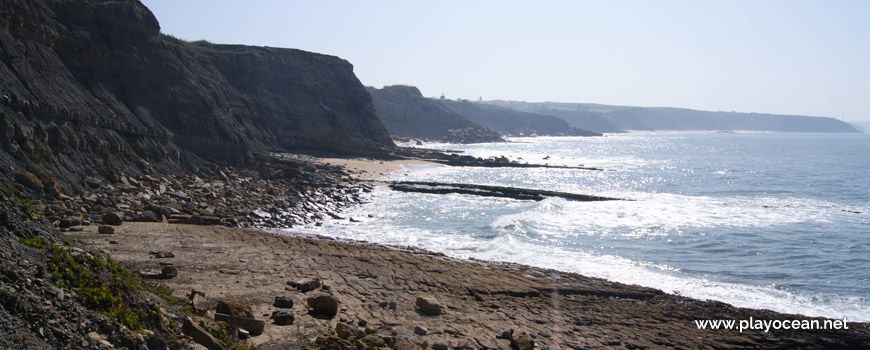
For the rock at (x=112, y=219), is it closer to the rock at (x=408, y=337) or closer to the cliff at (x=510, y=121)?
the rock at (x=408, y=337)

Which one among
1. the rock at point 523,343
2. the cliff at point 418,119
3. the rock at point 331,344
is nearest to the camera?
the rock at point 331,344

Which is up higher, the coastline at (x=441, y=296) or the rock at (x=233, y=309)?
the rock at (x=233, y=309)

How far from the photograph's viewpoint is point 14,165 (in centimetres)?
1525

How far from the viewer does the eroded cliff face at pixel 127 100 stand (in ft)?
58.5

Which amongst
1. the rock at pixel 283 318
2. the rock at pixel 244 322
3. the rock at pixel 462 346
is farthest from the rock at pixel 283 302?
the rock at pixel 462 346

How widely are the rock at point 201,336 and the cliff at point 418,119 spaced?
78.5 m

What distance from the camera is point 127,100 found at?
1000 inches

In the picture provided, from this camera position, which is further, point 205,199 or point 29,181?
point 205,199

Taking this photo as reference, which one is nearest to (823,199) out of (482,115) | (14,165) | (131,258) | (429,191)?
(429,191)

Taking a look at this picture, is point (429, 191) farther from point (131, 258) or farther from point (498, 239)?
point (131, 258)

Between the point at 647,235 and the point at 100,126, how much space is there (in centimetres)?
2079

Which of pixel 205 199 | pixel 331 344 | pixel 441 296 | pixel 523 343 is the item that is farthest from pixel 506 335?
pixel 205 199

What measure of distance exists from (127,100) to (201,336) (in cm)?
2276

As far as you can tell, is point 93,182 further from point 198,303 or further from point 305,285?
point 198,303
